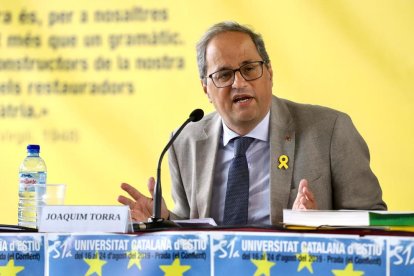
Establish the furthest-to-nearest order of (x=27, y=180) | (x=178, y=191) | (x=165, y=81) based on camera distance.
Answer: (x=165, y=81) < (x=178, y=191) < (x=27, y=180)

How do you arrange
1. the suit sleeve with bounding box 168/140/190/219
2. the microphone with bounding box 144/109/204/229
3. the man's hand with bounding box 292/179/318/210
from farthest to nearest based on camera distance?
1. the suit sleeve with bounding box 168/140/190/219
2. the man's hand with bounding box 292/179/318/210
3. the microphone with bounding box 144/109/204/229

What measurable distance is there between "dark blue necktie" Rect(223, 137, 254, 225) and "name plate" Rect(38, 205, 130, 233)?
855 mm

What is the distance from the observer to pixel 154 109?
Answer: 3461mm

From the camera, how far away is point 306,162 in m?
2.49

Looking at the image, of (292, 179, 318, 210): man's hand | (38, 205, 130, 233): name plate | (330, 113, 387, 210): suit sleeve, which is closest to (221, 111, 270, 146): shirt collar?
(330, 113, 387, 210): suit sleeve

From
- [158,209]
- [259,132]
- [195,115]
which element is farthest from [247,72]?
[158,209]

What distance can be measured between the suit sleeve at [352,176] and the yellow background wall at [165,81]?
29.9 inches

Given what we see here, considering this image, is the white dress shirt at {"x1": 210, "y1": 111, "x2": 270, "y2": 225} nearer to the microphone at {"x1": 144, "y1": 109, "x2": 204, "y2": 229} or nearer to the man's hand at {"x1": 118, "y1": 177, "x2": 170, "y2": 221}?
the man's hand at {"x1": 118, "y1": 177, "x2": 170, "y2": 221}

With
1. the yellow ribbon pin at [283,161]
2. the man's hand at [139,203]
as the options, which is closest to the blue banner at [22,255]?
Answer: the man's hand at [139,203]

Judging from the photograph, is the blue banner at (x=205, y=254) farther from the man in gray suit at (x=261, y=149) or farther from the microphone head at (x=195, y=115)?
the man in gray suit at (x=261, y=149)

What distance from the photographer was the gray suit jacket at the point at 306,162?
245 cm

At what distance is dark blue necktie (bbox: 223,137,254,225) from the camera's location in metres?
2.42

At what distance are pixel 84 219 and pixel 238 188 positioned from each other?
0.95 metres

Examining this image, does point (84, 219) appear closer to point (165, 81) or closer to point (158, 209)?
point (158, 209)
